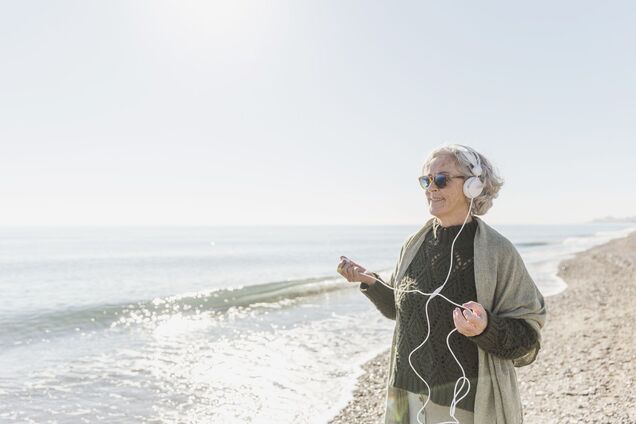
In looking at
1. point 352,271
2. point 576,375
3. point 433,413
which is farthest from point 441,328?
point 576,375

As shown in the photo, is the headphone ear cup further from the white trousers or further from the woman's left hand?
the white trousers

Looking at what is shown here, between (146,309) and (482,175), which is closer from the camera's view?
(482,175)

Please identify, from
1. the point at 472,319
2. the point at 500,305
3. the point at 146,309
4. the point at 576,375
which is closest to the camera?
the point at 472,319

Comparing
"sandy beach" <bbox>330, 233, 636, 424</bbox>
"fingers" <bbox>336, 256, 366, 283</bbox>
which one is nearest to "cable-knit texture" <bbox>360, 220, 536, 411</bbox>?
"fingers" <bbox>336, 256, 366, 283</bbox>

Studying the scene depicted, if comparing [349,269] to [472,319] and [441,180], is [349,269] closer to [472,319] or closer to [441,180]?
[441,180]

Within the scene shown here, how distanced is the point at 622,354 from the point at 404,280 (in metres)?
7.41

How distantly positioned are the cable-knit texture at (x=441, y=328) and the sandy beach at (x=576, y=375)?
4.44 metres

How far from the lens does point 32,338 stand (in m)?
15.3

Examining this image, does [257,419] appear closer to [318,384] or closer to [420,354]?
[318,384]

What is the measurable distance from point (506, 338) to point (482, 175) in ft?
2.96

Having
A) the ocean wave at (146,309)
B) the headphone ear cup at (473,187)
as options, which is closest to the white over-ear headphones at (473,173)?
the headphone ear cup at (473,187)

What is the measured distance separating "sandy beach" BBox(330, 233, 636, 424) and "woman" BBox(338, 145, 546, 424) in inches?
173

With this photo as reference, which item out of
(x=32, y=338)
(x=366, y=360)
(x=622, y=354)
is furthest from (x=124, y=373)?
(x=622, y=354)

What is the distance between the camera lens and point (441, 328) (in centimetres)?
260
